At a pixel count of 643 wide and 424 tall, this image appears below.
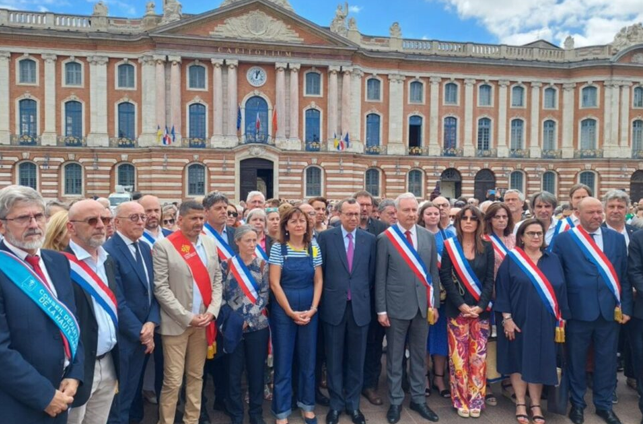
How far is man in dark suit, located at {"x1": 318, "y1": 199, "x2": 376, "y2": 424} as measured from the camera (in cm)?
523

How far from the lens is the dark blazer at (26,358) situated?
2699 mm

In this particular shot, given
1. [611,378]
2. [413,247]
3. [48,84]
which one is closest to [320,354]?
[413,247]

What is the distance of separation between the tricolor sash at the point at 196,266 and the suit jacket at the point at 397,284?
1927 millimetres

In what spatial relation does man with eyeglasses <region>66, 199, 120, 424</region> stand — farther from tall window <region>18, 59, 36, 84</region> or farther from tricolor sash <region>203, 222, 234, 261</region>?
tall window <region>18, 59, 36, 84</region>

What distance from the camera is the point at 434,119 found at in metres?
31.6

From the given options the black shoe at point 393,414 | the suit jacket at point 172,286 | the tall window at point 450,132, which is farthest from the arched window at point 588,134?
the suit jacket at point 172,286

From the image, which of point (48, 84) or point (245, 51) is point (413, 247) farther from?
point (48, 84)

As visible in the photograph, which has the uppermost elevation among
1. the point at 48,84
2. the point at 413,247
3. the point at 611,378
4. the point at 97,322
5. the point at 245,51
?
the point at 245,51

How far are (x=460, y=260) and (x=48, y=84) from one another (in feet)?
96.3

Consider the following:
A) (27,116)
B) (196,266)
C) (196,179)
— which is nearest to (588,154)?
(196,179)

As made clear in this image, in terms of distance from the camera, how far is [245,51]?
91.9 ft

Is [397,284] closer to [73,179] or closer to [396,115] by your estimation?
[396,115]

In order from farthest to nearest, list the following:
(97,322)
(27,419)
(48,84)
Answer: (48,84), (97,322), (27,419)

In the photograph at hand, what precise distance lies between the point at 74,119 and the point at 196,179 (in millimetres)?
8136
